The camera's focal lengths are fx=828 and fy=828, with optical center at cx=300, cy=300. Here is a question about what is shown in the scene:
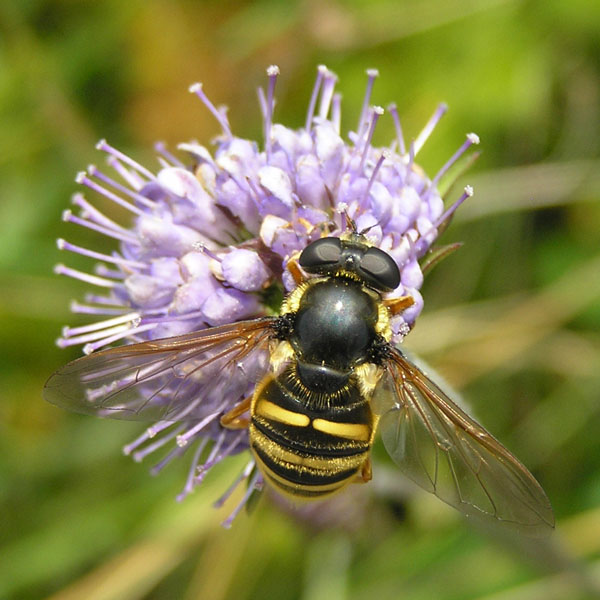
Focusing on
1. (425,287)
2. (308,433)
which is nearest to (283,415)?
(308,433)

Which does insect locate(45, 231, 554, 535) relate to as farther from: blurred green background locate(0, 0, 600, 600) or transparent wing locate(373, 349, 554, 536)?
blurred green background locate(0, 0, 600, 600)

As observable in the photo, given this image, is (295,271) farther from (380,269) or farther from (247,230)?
(247,230)

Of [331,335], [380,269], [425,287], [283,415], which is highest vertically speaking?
[380,269]

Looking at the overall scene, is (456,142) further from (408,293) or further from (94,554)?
(94,554)

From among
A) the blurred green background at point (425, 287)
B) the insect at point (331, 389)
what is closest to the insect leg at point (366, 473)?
the insect at point (331, 389)

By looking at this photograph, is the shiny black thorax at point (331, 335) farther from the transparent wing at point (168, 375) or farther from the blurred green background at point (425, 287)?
the blurred green background at point (425, 287)

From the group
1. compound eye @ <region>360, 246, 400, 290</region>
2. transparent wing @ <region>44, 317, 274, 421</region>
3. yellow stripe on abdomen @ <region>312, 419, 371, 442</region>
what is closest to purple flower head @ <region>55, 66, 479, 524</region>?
transparent wing @ <region>44, 317, 274, 421</region>

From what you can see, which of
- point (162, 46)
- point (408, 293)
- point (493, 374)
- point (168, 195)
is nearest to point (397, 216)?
point (408, 293)
